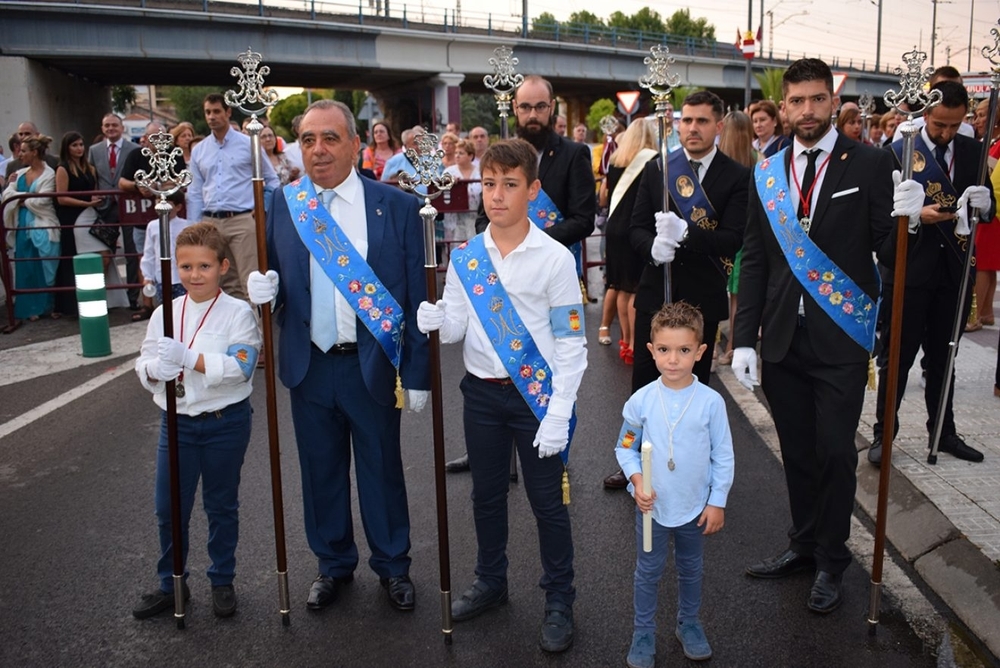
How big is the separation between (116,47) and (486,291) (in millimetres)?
29154

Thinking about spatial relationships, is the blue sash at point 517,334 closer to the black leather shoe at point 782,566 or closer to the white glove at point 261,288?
the white glove at point 261,288

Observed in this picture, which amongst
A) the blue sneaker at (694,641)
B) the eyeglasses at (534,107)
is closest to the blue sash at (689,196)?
the eyeglasses at (534,107)

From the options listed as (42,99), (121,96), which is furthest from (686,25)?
(42,99)

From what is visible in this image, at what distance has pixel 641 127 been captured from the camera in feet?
23.6

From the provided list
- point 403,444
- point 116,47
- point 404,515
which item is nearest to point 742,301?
point 404,515

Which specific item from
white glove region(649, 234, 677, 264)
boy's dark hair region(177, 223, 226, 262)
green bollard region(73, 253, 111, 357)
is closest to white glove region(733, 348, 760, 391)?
white glove region(649, 234, 677, 264)

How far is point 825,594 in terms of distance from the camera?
4.05m

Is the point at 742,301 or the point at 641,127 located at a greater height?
the point at 641,127

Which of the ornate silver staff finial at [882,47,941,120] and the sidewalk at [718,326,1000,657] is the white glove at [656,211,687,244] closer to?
the ornate silver staff finial at [882,47,941,120]

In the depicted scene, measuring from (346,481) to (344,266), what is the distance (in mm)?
982

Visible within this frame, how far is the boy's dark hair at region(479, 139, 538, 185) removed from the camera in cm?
379

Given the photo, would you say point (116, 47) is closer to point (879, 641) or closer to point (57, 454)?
point (57, 454)

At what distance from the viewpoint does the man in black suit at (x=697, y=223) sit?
16.5 feet

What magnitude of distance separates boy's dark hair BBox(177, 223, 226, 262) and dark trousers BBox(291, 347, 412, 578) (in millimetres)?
691
